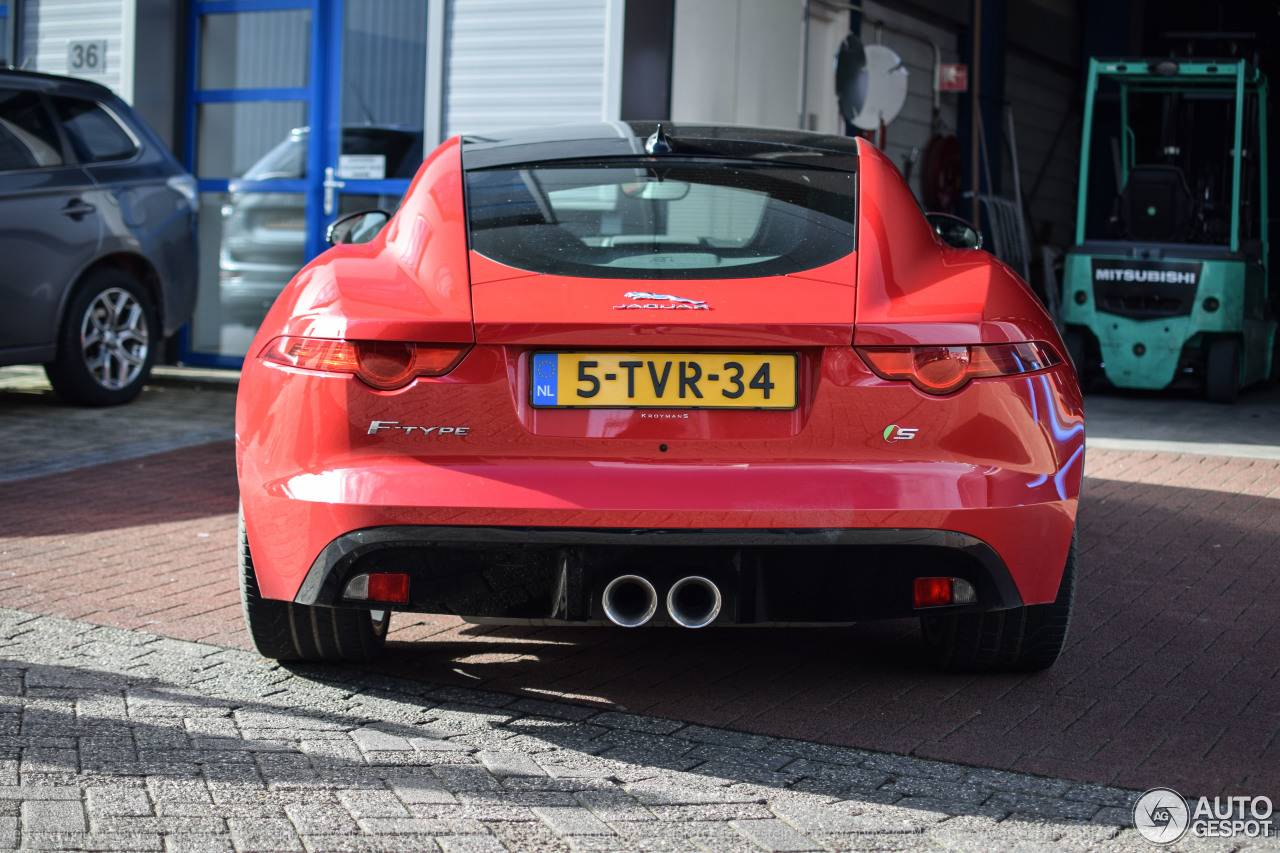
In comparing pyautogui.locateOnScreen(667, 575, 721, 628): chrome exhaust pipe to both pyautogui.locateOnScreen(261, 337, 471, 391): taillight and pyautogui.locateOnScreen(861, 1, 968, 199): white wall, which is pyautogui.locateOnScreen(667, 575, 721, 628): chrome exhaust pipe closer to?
pyautogui.locateOnScreen(261, 337, 471, 391): taillight

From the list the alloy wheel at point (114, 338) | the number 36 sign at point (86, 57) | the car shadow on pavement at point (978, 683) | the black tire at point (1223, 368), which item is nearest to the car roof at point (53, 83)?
the alloy wheel at point (114, 338)

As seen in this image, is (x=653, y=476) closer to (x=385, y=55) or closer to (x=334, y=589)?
(x=334, y=589)

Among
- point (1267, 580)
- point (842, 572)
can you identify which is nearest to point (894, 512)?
point (842, 572)

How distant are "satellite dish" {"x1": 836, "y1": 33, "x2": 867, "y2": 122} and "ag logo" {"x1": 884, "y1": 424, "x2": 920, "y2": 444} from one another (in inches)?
313

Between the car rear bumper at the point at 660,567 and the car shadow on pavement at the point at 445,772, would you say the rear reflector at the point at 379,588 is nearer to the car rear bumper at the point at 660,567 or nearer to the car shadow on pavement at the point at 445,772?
the car rear bumper at the point at 660,567

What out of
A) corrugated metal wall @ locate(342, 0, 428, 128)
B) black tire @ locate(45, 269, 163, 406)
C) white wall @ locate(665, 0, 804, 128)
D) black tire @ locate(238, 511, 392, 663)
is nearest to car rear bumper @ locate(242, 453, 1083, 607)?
black tire @ locate(238, 511, 392, 663)

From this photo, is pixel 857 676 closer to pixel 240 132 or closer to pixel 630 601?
pixel 630 601

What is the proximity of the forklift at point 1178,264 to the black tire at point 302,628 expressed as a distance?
8.54m

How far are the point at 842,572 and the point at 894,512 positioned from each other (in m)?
0.19

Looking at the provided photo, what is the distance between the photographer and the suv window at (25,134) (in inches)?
326

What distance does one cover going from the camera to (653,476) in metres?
3.12

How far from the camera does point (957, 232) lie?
15.0 ft

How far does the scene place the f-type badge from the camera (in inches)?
124

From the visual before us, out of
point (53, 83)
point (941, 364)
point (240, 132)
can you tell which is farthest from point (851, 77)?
point (941, 364)
